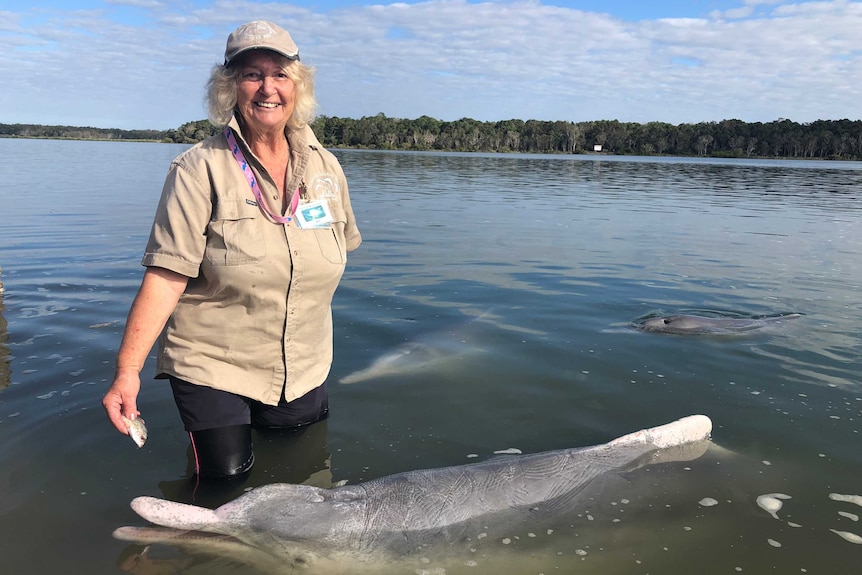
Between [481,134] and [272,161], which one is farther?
[481,134]

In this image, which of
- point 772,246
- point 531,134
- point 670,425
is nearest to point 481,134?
point 531,134

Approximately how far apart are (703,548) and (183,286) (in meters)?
3.73

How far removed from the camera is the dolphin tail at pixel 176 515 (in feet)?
11.9

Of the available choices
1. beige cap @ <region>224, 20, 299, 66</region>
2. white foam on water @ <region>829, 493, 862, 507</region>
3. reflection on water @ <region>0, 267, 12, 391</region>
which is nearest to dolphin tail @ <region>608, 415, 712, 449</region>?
white foam on water @ <region>829, 493, 862, 507</region>

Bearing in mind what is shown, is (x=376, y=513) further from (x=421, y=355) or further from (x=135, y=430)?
(x=421, y=355)

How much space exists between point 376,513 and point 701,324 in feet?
20.6

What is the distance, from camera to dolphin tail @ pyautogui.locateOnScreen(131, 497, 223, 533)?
3.62m

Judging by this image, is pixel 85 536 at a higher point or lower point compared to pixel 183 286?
lower

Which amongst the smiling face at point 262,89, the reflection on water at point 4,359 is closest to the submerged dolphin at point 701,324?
the smiling face at point 262,89

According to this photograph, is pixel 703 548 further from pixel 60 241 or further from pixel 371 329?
pixel 60 241

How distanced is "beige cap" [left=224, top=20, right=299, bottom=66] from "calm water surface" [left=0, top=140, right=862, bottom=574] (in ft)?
10.0

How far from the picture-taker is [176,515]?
3.64 metres

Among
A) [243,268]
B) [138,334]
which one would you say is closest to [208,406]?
[138,334]

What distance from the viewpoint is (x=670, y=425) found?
4.93 meters
